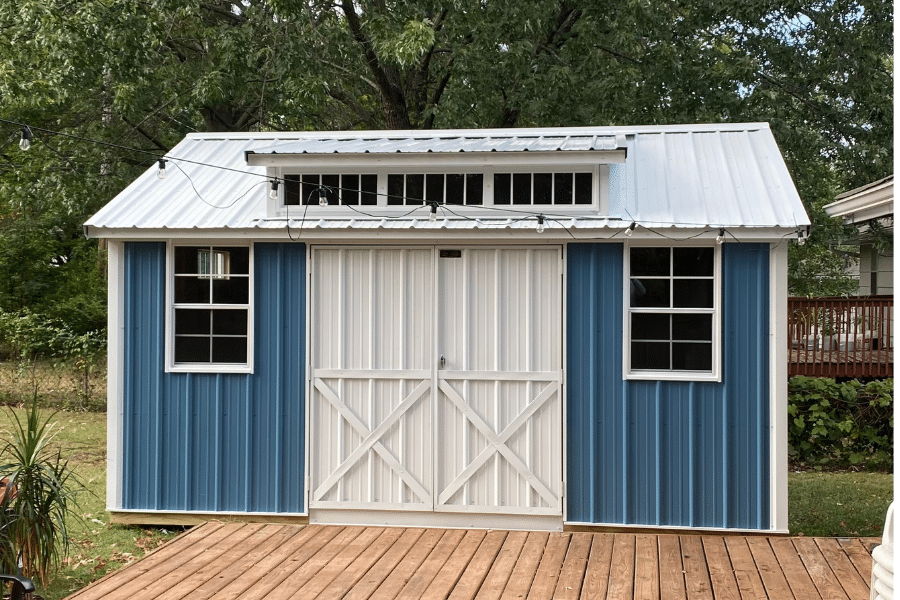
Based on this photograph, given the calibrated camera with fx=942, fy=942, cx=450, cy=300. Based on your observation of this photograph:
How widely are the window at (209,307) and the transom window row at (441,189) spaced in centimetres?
69

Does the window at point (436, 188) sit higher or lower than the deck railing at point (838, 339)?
higher

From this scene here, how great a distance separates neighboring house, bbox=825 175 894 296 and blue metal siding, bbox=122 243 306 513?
166 inches

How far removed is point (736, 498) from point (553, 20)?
8.94 metres

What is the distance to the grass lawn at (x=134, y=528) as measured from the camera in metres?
6.65

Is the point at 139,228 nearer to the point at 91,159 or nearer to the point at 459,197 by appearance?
the point at 459,197

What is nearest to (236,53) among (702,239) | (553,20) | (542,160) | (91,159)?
(91,159)

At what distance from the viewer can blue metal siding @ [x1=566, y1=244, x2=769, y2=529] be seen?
6754 mm

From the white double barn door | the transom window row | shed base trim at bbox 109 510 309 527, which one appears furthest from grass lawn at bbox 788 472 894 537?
shed base trim at bbox 109 510 309 527

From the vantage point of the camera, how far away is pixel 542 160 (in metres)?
6.93

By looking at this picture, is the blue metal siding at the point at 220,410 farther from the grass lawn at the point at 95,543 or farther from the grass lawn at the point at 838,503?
the grass lawn at the point at 838,503

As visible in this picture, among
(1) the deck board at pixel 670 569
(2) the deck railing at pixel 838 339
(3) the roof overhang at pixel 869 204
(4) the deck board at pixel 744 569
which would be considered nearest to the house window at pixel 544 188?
(3) the roof overhang at pixel 869 204

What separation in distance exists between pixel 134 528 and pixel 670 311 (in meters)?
4.49

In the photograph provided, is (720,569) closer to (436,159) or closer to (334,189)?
(436,159)

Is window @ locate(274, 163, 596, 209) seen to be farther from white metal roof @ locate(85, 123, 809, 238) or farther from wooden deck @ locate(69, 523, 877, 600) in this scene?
wooden deck @ locate(69, 523, 877, 600)
